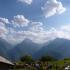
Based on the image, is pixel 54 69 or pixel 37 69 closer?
pixel 37 69

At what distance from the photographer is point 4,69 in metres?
29.4

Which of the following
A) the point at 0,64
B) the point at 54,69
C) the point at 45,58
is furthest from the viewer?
the point at 45,58

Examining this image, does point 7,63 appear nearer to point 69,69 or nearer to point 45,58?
point 69,69

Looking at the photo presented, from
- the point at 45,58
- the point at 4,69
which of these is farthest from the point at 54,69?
the point at 45,58

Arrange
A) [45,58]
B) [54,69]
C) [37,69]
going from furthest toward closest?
[45,58] < [54,69] < [37,69]

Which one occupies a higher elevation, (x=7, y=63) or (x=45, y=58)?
(x=45, y=58)

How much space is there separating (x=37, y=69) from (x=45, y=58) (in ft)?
263

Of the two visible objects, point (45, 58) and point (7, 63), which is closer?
point (7, 63)

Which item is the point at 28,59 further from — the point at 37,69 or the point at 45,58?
the point at 37,69

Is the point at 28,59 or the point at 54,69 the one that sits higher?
the point at 28,59

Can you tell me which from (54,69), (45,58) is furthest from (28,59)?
(54,69)

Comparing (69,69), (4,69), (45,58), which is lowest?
(4,69)

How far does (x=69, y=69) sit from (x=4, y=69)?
20.6 meters

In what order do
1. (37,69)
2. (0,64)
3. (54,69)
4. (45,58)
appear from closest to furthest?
(0,64) < (37,69) < (54,69) < (45,58)
